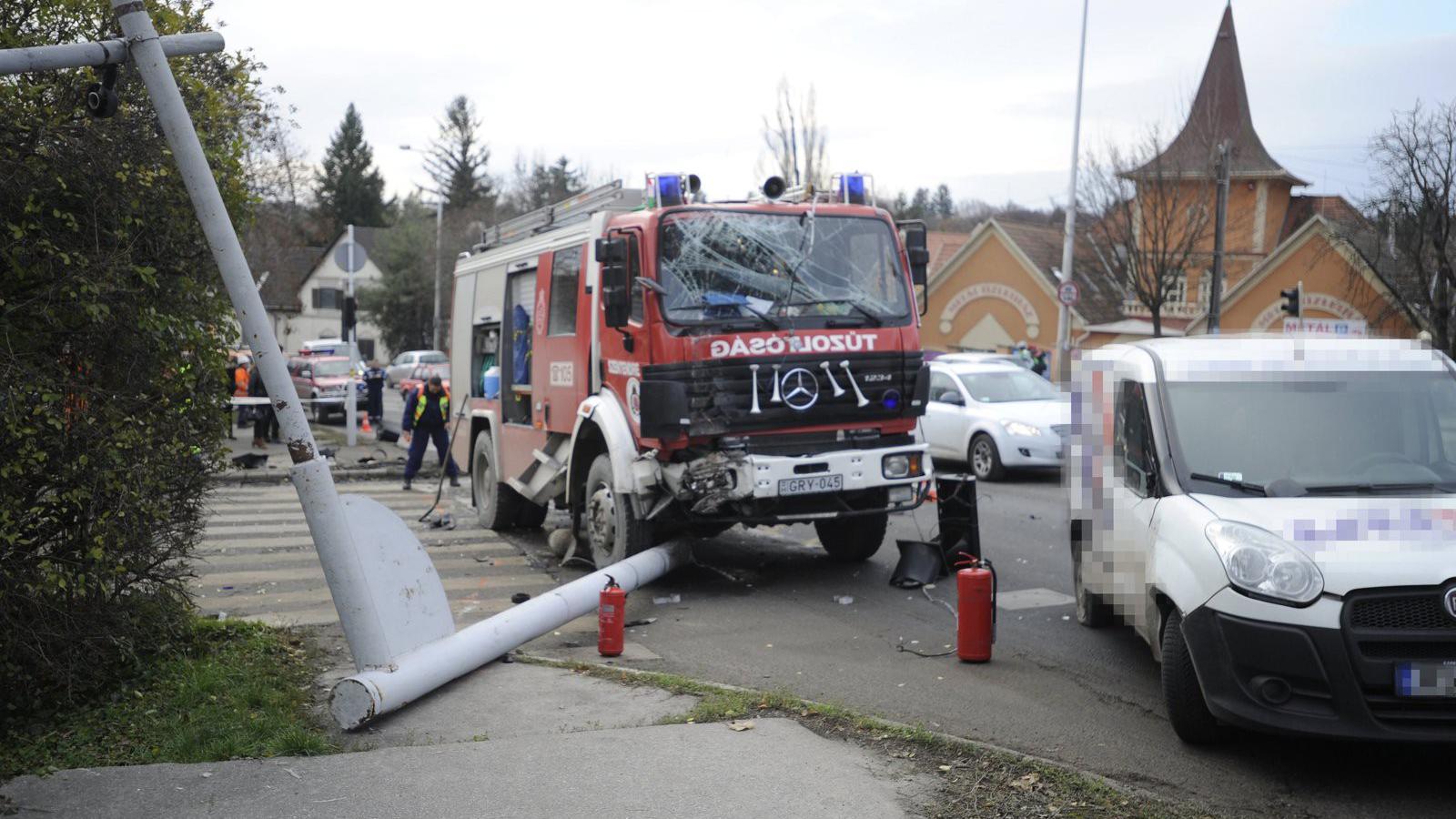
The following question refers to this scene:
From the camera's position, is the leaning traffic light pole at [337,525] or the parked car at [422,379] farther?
the parked car at [422,379]

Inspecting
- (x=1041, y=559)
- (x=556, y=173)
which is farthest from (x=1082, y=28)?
(x=556, y=173)

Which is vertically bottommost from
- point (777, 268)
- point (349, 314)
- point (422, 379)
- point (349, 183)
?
point (422, 379)

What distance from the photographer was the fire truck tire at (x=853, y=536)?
10664 mm

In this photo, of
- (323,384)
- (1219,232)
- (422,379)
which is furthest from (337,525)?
(1219,232)

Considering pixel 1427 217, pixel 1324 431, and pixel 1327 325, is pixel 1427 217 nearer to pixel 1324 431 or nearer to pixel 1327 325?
pixel 1327 325

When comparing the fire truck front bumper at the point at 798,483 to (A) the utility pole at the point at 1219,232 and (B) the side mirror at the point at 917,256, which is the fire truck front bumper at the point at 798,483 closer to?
(B) the side mirror at the point at 917,256

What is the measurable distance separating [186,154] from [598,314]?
4716 millimetres

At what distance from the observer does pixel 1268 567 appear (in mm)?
5035

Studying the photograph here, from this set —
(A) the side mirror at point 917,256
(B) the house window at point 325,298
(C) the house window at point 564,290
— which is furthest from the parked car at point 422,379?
(B) the house window at point 325,298

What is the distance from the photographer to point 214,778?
200 inches

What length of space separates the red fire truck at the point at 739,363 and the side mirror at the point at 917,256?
15 mm

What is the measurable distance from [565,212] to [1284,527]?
774cm

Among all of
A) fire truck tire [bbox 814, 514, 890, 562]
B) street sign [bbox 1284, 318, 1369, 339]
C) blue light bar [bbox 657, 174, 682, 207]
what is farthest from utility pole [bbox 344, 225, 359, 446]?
street sign [bbox 1284, 318, 1369, 339]

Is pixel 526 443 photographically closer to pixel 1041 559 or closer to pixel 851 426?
pixel 851 426
